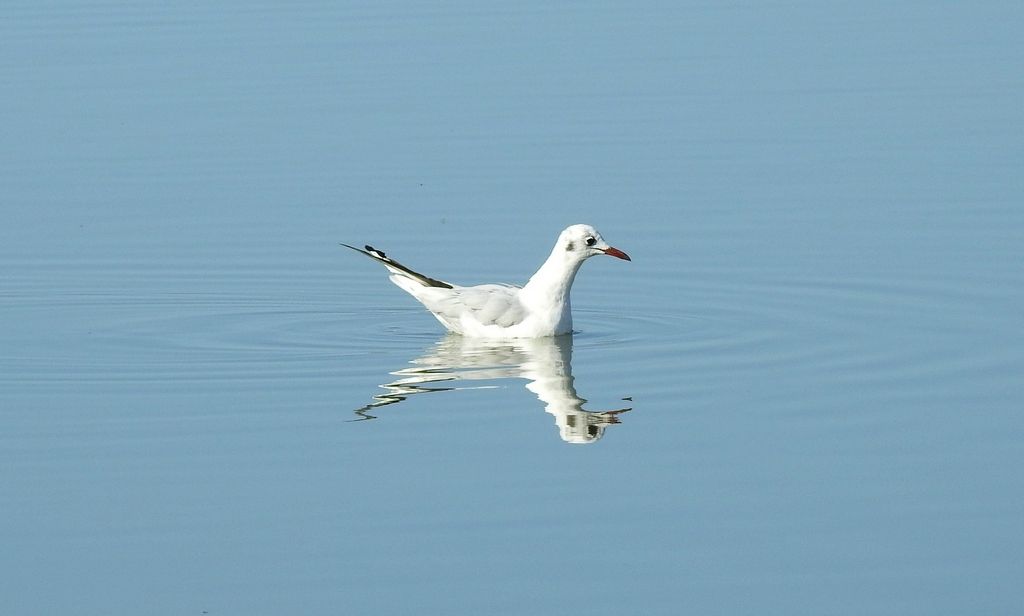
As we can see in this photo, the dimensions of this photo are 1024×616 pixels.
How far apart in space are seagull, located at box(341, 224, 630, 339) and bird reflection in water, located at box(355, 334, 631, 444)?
4.1 inches

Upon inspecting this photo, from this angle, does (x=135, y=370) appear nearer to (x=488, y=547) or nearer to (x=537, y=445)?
(x=537, y=445)

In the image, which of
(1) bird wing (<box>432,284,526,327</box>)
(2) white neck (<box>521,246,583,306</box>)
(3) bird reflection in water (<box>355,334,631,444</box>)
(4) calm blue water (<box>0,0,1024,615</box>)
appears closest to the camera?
(4) calm blue water (<box>0,0,1024,615</box>)

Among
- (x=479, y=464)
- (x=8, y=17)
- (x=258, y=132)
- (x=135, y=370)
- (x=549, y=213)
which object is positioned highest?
(x=8, y=17)

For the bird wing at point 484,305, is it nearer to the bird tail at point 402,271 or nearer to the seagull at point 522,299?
the seagull at point 522,299

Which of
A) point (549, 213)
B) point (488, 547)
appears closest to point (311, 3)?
point (549, 213)

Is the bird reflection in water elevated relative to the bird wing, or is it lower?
lower

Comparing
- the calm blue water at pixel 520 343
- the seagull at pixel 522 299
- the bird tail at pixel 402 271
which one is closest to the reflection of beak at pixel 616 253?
the seagull at pixel 522 299

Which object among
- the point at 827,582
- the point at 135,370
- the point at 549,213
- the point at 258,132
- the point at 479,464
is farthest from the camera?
the point at 258,132

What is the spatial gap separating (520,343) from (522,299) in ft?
1.18

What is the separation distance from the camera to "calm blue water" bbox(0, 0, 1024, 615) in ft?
34.4

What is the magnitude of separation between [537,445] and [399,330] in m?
4.43

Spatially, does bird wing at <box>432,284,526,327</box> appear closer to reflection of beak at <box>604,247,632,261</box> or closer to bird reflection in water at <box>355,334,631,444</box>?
bird reflection in water at <box>355,334,631,444</box>

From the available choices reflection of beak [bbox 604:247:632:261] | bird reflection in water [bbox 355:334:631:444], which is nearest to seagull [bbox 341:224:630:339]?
reflection of beak [bbox 604:247:632:261]

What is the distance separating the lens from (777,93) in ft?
85.6
